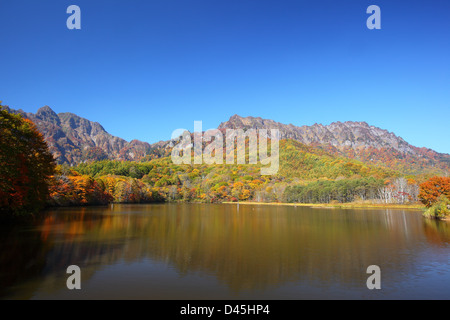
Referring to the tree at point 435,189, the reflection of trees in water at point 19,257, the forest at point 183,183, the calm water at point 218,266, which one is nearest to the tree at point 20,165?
the forest at point 183,183

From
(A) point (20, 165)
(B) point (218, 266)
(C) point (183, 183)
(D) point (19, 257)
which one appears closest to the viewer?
(B) point (218, 266)

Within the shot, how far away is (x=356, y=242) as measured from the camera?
75.9 ft

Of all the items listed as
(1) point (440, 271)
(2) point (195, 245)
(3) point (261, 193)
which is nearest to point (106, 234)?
(2) point (195, 245)

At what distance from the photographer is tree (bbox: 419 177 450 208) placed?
45.1 meters

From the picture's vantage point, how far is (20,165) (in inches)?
1126

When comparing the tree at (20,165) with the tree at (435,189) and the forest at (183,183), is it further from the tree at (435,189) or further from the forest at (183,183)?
the tree at (435,189)

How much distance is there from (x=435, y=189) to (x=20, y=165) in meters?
59.8

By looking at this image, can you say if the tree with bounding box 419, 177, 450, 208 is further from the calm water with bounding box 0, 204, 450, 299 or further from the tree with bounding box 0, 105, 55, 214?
the tree with bounding box 0, 105, 55, 214

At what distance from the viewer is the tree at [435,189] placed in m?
45.1

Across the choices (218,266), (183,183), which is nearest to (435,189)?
(218,266)

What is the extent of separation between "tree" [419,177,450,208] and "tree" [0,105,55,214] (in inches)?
A: 2309

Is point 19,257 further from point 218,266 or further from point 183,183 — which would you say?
→ point 183,183

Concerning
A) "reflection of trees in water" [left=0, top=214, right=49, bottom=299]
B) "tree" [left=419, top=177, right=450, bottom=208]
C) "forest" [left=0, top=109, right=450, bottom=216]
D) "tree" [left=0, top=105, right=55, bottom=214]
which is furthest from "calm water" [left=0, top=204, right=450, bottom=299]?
"tree" [left=419, top=177, right=450, bottom=208]
